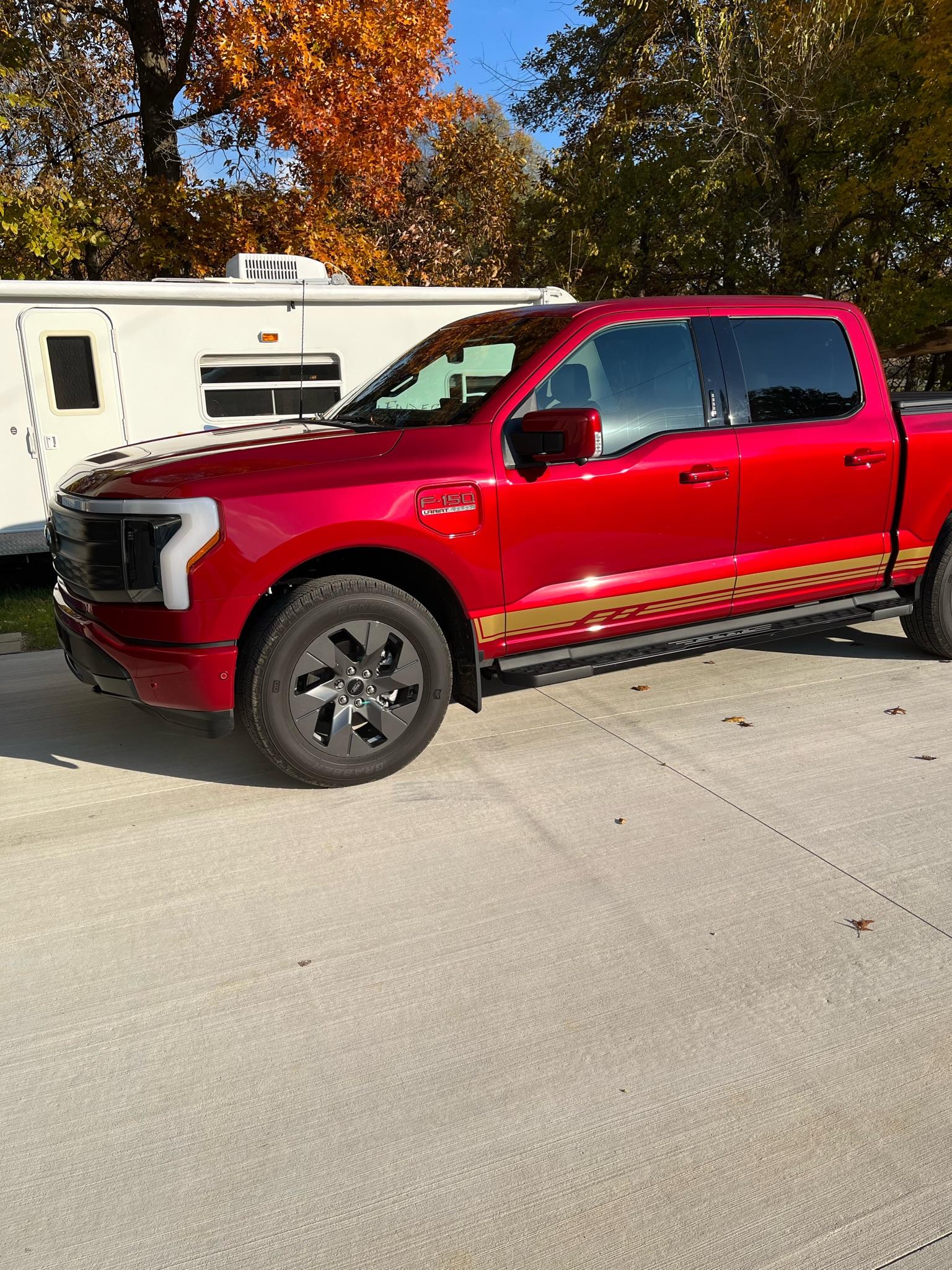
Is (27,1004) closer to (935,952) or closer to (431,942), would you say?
(431,942)

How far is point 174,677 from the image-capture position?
3844 millimetres

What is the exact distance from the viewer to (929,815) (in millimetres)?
3801

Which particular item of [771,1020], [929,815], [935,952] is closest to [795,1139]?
[771,1020]

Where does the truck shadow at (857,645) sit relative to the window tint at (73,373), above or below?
below

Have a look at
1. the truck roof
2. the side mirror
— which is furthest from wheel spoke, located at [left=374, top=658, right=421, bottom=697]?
the truck roof

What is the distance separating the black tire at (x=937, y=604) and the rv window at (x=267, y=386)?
5.06 meters

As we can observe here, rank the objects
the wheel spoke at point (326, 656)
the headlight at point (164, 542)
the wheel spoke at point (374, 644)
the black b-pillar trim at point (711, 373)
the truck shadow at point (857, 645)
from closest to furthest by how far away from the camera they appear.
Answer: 1. the headlight at point (164, 542)
2. the wheel spoke at point (326, 656)
3. the wheel spoke at point (374, 644)
4. the black b-pillar trim at point (711, 373)
5. the truck shadow at point (857, 645)

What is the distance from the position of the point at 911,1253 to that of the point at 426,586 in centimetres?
300

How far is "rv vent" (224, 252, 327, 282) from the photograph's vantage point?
28.5 ft

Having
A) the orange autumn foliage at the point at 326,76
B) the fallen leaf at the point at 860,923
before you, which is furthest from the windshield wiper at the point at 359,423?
the orange autumn foliage at the point at 326,76

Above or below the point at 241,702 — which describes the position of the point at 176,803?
below

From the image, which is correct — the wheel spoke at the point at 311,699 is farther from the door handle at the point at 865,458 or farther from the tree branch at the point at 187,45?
the tree branch at the point at 187,45

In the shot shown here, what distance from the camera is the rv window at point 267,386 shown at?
8.51 metres

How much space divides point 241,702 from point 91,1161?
6.33 ft
